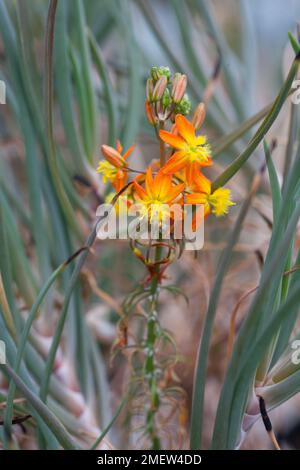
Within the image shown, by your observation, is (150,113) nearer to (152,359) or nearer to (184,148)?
(184,148)

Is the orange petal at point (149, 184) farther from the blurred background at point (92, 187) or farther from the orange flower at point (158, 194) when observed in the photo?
the blurred background at point (92, 187)

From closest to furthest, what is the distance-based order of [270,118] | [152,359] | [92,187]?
[270,118]
[152,359]
[92,187]

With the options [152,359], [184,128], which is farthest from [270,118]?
[152,359]

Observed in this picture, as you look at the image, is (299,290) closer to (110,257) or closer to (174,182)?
(174,182)

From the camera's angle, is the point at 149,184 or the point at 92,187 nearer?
the point at 149,184

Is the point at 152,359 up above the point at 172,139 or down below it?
below

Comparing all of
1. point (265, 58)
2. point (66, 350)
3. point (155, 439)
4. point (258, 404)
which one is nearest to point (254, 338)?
point (258, 404)

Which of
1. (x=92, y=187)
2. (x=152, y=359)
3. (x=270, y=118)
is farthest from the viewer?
(x=92, y=187)

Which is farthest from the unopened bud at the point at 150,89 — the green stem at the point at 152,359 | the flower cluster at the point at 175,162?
the green stem at the point at 152,359
